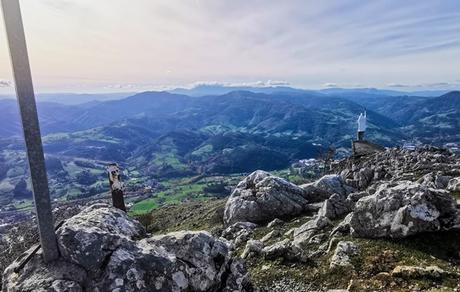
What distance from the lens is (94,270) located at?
412 inches

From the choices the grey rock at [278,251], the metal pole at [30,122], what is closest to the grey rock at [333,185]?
the grey rock at [278,251]

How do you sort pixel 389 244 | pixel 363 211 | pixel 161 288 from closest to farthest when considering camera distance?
pixel 161 288 < pixel 389 244 < pixel 363 211

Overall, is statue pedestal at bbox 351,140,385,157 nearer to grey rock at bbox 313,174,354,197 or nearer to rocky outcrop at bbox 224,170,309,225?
grey rock at bbox 313,174,354,197

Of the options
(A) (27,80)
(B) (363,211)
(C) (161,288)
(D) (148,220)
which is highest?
(A) (27,80)

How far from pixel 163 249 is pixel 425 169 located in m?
33.9

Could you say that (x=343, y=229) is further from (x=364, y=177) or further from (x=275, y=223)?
(x=364, y=177)

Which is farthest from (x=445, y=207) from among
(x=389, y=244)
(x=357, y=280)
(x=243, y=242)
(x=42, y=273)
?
(x=42, y=273)

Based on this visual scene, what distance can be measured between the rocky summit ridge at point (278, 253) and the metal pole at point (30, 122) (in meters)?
0.51

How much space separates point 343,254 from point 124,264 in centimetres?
1010

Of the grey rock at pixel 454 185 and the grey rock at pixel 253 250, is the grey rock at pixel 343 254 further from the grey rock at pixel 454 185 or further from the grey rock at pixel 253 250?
the grey rock at pixel 454 185

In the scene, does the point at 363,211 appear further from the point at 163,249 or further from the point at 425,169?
the point at 425,169

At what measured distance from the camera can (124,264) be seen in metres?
10.7

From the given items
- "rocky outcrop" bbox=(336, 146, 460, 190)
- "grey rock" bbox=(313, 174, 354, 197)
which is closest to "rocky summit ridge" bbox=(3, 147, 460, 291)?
"grey rock" bbox=(313, 174, 354, 197)

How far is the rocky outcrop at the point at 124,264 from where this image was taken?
1021 cm
